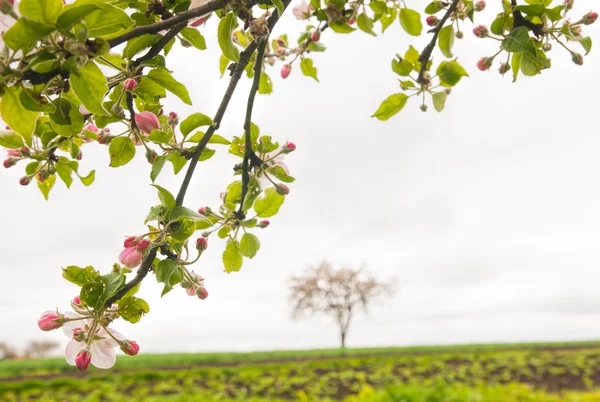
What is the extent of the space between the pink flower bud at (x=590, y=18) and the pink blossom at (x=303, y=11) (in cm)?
68

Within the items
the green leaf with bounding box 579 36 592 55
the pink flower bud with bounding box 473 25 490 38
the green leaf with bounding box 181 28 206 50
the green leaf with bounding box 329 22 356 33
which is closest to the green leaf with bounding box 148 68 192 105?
the green leaf with bounding box 181 28 206 50

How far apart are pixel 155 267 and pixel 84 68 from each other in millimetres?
368

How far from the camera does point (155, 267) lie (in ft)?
2.81

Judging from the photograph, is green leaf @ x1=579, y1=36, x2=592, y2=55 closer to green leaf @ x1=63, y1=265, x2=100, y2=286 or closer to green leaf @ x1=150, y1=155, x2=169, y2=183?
green leaf @ x1=150, y1=155, x2=169, y2=183

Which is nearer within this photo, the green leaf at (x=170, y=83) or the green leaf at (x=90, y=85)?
the green leaf at (x=90, y=85)

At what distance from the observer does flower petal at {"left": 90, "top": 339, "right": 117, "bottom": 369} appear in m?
0.84

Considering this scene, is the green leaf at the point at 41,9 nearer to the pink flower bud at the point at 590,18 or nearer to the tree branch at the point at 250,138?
the tree branch at the point at 250,138

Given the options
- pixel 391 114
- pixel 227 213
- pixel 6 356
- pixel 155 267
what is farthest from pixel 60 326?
pixel 6 356

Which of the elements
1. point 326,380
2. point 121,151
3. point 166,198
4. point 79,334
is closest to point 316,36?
point 121,151

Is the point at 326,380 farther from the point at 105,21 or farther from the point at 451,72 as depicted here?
the point at 105,21

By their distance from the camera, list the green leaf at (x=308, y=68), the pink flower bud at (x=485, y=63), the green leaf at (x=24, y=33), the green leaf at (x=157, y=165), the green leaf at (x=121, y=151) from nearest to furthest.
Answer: the green leaf at (x=24, y=33), the green leaf at (x=157, y=165), the green leaf at (x=121, y=151), the pink flower bud at (x=485, y=63), the green leaf at (x=308, y=68)

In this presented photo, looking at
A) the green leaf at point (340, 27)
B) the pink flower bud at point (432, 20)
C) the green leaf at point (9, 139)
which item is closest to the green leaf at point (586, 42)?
the pink flower bud at point (432, 20)

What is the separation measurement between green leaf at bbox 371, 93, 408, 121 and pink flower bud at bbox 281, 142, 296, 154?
21 cm

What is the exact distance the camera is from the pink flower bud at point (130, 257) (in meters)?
0.82
